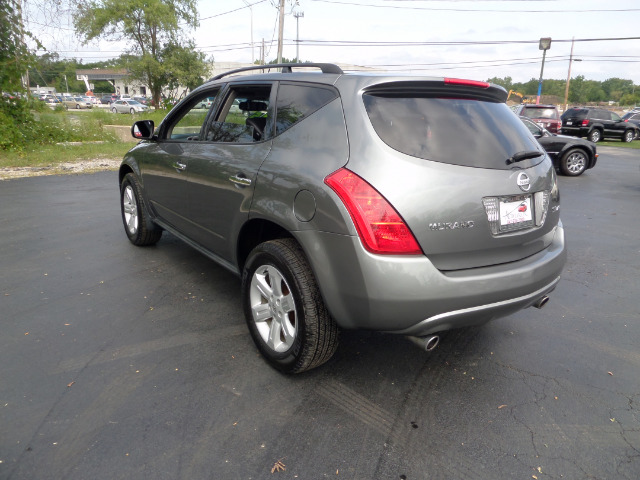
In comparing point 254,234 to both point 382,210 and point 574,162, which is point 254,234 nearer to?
point 382,210

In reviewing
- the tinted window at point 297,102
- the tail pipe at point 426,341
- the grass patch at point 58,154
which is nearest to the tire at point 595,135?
the grass patch at point 58,154

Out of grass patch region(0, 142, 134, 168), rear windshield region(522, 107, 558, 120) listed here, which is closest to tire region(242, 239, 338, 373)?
grass patch region(0, 142, 134, 168)

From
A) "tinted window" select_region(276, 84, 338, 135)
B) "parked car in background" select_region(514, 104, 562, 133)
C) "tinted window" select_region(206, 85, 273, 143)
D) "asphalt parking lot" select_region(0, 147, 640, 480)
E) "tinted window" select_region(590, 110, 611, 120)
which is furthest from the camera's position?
"tinted window" select_region(590, 110, 611, 120)

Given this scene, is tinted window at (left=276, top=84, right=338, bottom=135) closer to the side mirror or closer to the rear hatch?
Answer: the rear hatch

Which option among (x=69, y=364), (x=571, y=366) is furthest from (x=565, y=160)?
(x=69, y=364)

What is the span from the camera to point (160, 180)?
4.42 metres

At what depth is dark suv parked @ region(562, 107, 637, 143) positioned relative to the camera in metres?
24.5

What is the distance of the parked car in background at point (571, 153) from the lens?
1237cm

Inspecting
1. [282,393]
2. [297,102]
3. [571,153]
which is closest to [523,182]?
[297,102]

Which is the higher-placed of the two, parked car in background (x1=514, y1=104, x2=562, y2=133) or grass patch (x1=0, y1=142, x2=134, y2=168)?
parked car in background (x1=514, y1=104, x2=562, y2=133)

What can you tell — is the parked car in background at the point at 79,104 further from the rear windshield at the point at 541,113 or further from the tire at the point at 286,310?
the tire at the point at 286,310

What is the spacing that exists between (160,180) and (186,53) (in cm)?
3316

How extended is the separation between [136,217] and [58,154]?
32.2ft

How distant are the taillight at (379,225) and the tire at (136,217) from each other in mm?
3296
